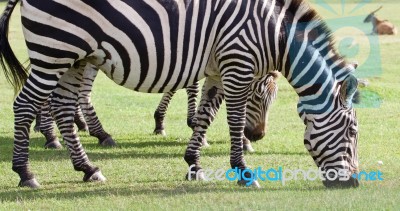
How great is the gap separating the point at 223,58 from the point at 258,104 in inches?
117

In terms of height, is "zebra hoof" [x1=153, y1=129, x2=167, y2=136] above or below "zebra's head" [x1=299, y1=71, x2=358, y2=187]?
below

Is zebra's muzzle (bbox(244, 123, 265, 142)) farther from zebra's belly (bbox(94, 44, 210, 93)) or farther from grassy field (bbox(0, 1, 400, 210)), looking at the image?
zebra's belly (bbox(94, 44, 210, 93))

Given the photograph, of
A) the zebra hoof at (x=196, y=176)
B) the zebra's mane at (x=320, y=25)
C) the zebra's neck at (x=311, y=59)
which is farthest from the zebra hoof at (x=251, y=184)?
the zebra's mane at (x=320, y=25)

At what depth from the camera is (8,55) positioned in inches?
368

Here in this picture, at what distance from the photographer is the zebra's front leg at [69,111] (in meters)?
9.48

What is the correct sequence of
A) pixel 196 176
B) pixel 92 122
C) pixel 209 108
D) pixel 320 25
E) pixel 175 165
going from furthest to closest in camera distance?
pixel 92 122
pixel 175 165
pixel 209 108
pixel 196 176
pixel 320 25

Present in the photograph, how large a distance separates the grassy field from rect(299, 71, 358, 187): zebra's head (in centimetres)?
31

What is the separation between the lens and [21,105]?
28.5 ft

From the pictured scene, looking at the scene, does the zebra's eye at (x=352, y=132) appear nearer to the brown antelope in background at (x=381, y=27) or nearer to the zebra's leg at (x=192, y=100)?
the zebra's leg at (x=192, y=100)

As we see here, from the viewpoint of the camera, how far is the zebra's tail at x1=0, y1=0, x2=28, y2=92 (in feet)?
30.2

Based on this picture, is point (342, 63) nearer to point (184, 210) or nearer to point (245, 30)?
point (245, 30)

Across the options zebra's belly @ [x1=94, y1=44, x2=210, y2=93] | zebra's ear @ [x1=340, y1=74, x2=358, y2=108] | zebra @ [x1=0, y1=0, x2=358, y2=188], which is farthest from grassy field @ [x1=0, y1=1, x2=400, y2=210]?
zebra's belly @ [x1=94, y1=44, x2=210, y2=93]

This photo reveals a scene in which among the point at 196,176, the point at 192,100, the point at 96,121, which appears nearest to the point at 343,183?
the point at 196,176

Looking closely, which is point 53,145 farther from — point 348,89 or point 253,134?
point 348,89
